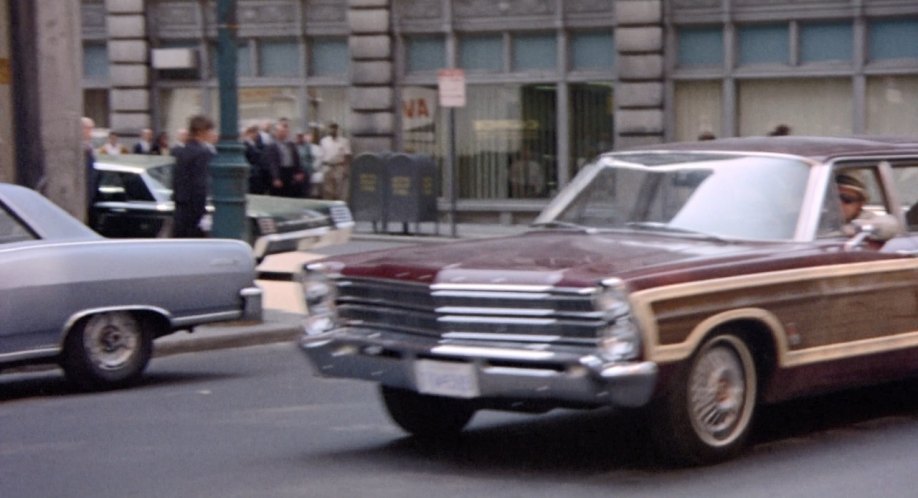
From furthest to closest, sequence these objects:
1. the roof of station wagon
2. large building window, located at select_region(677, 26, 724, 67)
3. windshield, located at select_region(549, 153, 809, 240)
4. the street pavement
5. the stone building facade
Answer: large building window, located at select_region(677, 26, 724, 67) → the stone building facade → the street pavement → the roof of station wagon → windshield, located at select_region(549, 153, 809, 240)

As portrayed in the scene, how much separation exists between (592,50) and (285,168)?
6.42 metres

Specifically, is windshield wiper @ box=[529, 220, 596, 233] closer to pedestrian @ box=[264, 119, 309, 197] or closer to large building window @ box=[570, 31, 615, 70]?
pedestrian @ box=[264, 119, 309, 197]

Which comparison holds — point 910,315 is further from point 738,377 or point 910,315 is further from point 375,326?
point 375,326

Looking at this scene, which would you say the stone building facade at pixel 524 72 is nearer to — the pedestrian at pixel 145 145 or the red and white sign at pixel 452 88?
the pedestrian at pixel 145 145

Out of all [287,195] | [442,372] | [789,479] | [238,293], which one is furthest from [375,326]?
[287,195]

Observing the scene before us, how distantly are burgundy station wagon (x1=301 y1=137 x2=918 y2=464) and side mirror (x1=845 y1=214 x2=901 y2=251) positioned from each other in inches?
0.4

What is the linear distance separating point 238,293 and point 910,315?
508cm

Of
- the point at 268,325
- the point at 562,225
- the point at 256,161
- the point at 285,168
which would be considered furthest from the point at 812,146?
the point at 285,168

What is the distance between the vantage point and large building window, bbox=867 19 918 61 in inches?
1110

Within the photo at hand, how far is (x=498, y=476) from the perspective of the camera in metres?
8.30

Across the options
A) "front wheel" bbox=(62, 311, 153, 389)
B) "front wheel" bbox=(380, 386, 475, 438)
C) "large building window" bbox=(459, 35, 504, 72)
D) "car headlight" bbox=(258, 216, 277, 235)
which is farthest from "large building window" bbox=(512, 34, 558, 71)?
"front wheel" bbox=(380, 386, 475, 438)

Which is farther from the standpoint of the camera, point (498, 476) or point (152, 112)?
point (152, 112)

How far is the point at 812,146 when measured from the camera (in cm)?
961

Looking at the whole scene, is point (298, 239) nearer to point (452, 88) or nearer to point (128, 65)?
point (452, 88)
